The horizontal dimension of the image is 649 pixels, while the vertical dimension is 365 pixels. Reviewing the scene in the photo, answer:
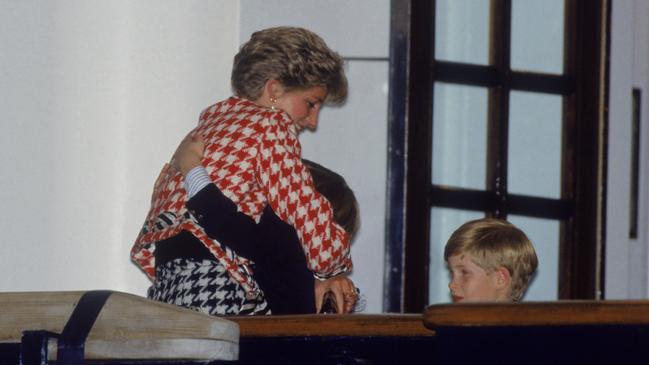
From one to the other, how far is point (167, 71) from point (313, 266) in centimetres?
116

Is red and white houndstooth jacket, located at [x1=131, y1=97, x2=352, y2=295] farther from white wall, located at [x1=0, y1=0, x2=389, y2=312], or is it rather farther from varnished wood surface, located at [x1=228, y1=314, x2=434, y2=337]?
white wall, located at [x1=0, y1=0, x2=389, y2=312]

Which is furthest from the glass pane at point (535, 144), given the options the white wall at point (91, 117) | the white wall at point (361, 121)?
the white wall at point (91, 117)

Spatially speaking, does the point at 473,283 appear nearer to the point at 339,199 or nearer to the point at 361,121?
the point at 339,199

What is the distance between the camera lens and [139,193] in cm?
359

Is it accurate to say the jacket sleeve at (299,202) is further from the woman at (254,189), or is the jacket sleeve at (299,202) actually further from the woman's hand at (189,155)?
the woman's hand at (189,155)

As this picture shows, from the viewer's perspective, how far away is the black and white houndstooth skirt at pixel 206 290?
255 centimetres

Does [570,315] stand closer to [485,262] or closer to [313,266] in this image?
[313,266]

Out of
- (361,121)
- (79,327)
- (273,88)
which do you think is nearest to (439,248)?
(361,121)

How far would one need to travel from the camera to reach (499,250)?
3.05 m

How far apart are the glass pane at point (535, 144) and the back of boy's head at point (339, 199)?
1220mm

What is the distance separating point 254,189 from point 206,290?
0.25m

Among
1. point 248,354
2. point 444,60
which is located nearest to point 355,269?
point 444,60

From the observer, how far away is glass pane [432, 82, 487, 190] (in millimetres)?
4043

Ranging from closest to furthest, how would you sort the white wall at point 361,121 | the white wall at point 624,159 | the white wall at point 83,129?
the white wall at point 83,129 < the white wall at point 361,121 < the white wall at point 624,159
